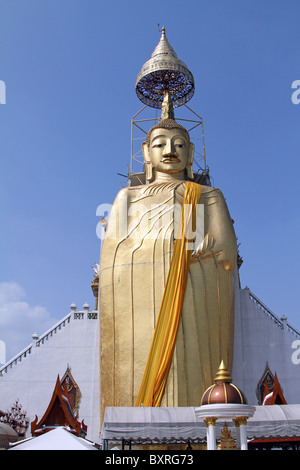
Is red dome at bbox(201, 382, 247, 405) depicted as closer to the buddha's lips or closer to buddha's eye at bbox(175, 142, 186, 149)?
the buddha's lips

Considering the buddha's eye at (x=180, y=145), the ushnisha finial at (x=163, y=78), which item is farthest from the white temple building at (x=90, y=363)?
the ushnisha finial at (x=163, y=78)

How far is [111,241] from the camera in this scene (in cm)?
1180

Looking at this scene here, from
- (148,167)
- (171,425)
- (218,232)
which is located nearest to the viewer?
(171,425)

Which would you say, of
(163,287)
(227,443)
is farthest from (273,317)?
(227,443)

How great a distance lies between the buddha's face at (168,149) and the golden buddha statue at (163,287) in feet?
0.08

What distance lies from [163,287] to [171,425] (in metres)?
3.76

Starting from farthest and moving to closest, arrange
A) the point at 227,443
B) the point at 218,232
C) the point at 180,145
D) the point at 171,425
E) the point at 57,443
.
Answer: the point at 180,145 < the point at 218,232 < the point at 171,425 < the point at 227,443 < the point at 57,443

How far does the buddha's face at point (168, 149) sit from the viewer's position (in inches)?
493

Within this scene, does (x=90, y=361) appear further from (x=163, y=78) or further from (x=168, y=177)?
(x=163, y=78)

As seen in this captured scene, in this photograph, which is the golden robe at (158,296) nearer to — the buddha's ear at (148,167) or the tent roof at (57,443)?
the buddha's ear at (148,167)

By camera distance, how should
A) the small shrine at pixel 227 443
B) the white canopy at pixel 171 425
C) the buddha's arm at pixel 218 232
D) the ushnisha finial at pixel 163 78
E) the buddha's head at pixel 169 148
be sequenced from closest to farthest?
the small shrine at pixel 227 443
the white canopy at pixel 171 425
the buddha's arm at pixel 218 232
the buddha's head at pixel 169 148
the ushnisha finial at pixel 163 78

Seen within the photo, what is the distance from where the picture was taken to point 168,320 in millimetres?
10562
